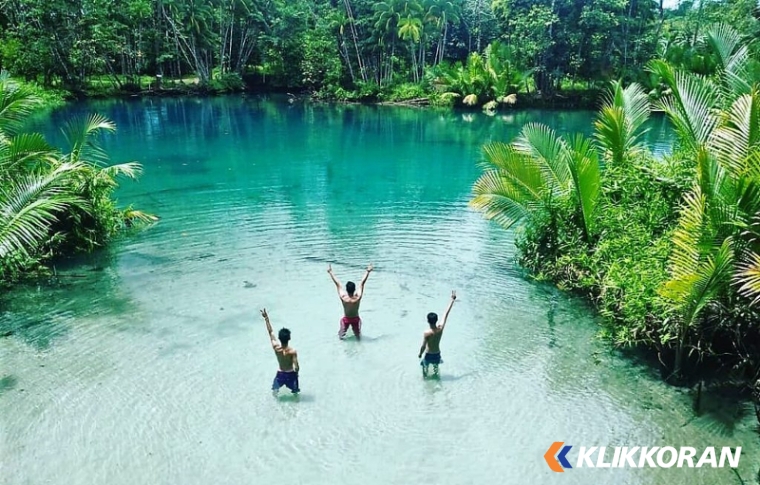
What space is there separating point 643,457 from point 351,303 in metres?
4.76

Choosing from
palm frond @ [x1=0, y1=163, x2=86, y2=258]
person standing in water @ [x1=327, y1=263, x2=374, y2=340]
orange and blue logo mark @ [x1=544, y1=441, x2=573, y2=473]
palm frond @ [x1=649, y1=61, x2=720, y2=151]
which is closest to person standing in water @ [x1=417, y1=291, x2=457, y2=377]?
person standing in water @ [x1=327, y1=263, x2=374, y2=340]

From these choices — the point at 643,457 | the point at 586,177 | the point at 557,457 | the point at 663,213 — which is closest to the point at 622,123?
the point at 586,177

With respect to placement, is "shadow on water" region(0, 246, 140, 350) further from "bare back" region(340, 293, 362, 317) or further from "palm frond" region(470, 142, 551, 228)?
"palm frond" region(470, 142, 551, 228)

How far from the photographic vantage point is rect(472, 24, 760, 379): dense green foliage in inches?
312

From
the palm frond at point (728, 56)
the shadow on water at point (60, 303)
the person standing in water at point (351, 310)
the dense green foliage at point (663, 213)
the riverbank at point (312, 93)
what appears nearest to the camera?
the dense green foliage at point (663, 213)

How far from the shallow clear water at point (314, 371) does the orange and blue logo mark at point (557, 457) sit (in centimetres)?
10

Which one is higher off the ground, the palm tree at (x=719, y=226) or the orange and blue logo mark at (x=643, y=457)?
the palm tree at (x=719, y=226)

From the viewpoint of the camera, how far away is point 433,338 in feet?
28.7

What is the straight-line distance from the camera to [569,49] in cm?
4391

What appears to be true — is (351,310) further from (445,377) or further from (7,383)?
(7,383)

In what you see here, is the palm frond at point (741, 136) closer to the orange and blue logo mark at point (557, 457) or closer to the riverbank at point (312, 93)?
the orange and blue logo mark at point (557, 457)

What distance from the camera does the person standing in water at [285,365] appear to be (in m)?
8.16

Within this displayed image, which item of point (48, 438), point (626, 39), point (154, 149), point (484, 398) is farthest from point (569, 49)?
point (48, 438)

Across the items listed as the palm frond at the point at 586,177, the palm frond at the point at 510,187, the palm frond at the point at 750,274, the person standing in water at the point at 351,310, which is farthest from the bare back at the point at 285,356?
the palm frond at the point at 586,177
